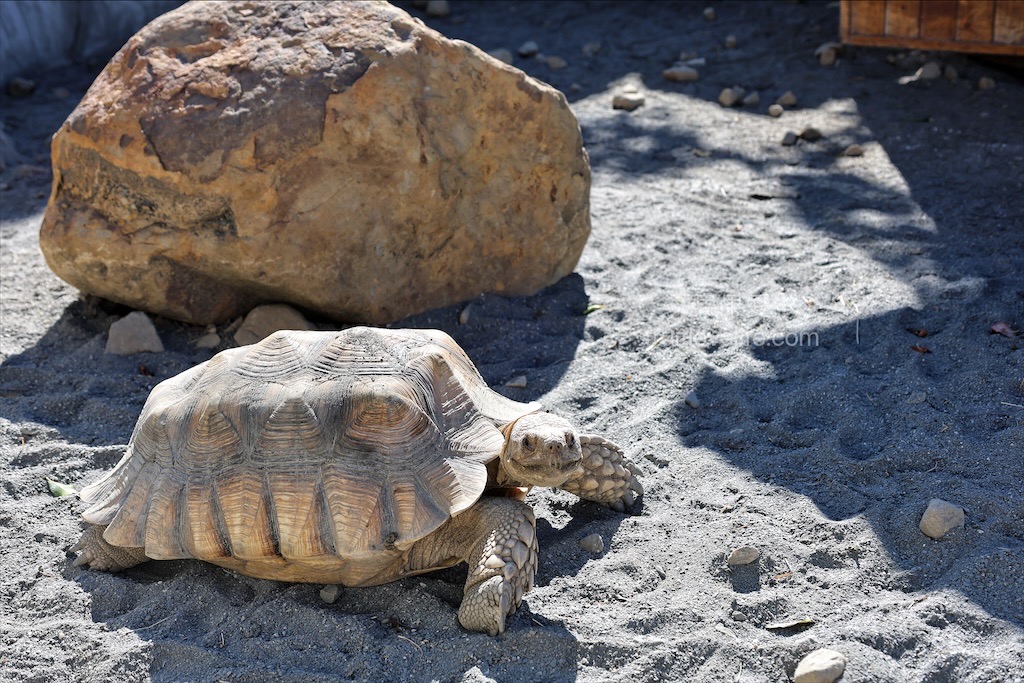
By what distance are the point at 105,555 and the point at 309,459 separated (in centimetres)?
69

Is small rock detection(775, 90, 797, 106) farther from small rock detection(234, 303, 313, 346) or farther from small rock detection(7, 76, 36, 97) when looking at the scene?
small rock detection(7, 76, 36, 97)

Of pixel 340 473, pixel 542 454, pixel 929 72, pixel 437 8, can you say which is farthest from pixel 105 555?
pixel 437 8

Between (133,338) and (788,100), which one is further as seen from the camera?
(788,100)

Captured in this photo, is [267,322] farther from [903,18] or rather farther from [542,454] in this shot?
[903,18]

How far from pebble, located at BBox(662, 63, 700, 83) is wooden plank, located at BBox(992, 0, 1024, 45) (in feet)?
5.84

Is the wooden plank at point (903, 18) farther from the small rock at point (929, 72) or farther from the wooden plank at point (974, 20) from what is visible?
the small rock at point (929, 72)

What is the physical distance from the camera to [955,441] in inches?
123

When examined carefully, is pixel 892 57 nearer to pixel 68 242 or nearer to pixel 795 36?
pixel 795 36

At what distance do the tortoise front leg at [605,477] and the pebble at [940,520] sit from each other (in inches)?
29.5

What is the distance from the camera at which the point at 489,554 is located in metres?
2.57

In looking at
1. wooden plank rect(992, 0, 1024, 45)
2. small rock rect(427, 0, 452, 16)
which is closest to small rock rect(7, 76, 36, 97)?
small rock rect(427, 0, 452, 16)

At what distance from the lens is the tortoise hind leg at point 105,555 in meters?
2.84

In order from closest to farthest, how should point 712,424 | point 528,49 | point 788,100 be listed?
point 712,424, point 788,100, point 528,49

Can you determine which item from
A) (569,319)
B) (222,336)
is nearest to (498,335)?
(569,319)
